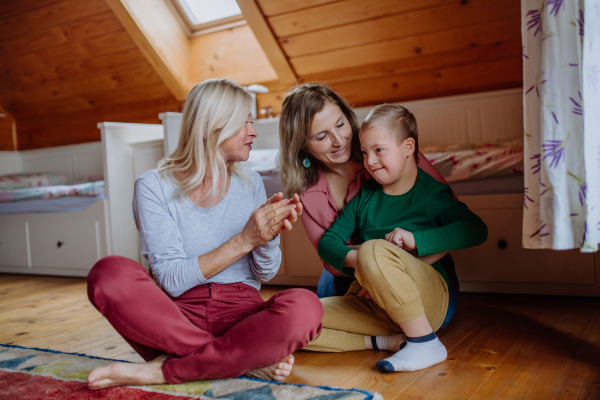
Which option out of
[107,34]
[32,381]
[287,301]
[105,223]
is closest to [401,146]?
[287,301]

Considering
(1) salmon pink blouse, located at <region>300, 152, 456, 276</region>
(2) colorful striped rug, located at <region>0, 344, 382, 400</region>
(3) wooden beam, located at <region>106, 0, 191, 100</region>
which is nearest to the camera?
(2) colorful striped rug, located at <region>0, 344, 382, 400</region>

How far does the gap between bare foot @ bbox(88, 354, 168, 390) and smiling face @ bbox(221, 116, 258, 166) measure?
524 millimetres

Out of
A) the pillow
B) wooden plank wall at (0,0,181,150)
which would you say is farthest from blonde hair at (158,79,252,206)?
the pillow

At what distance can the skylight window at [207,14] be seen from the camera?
3.26 m

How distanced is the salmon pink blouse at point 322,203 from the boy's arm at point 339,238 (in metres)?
0.04

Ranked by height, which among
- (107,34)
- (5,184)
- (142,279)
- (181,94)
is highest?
(107,34)

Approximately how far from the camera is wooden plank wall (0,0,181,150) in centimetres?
336

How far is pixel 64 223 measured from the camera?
2979 mm

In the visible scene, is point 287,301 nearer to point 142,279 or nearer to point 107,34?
point 142,279

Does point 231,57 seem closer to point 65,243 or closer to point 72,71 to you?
point 72,71

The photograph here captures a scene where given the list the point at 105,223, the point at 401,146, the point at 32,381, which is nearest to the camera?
the point at 32,381

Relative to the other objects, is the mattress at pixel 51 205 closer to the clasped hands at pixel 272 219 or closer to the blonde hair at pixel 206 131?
the blonde hair at pixel 206 131

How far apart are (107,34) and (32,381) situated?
9.08ft

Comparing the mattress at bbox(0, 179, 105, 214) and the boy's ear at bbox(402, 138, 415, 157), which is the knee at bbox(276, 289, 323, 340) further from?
the mattress at bbox(0, 179, 105, 214)
